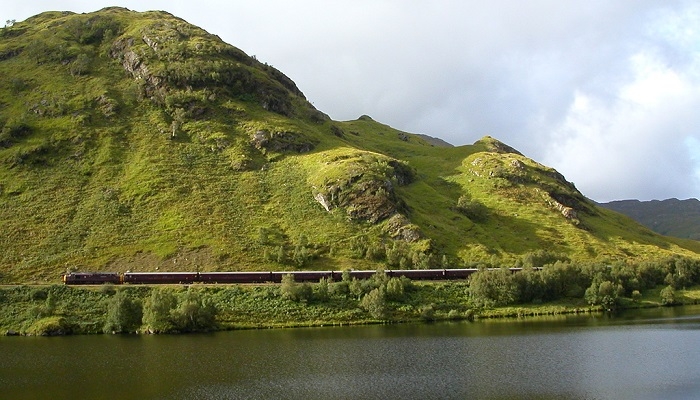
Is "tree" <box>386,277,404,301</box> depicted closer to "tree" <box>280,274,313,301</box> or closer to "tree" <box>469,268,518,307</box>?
"tree" <box>280,274,313,301</box>

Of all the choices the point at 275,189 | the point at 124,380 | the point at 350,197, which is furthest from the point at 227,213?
the point at 124,380

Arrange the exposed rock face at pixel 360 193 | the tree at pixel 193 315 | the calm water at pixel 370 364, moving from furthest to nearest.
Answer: the exposed rock face at pixel 360 193 < the tree at pixel 193 315 < the calm water at pixel 370 364

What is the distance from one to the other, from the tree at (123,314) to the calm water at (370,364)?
12.6ft

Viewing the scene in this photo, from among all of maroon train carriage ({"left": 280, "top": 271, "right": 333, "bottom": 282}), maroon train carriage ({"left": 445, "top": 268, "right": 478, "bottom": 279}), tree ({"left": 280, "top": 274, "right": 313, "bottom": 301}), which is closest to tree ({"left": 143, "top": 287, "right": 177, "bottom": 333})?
tree ({"left": 280, "top": 274, "right": 313, "bottom": 301})

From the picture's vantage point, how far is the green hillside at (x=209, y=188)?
4779 inches

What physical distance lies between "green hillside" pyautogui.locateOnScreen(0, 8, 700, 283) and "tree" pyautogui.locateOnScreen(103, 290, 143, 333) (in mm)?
24592

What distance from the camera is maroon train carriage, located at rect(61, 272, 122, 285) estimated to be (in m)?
101

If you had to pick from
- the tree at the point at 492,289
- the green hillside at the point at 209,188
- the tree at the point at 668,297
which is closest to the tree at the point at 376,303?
the tree at the point at 492,289

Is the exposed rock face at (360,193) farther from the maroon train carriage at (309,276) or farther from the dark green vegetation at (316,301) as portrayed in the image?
the dark green vegetation at (316,301)

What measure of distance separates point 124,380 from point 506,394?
113ft

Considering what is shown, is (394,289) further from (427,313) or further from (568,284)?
(568,284)

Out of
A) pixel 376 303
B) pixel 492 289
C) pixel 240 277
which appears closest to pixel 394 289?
pixel 376 303

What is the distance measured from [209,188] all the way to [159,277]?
142 ft

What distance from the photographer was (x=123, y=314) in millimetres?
86625
